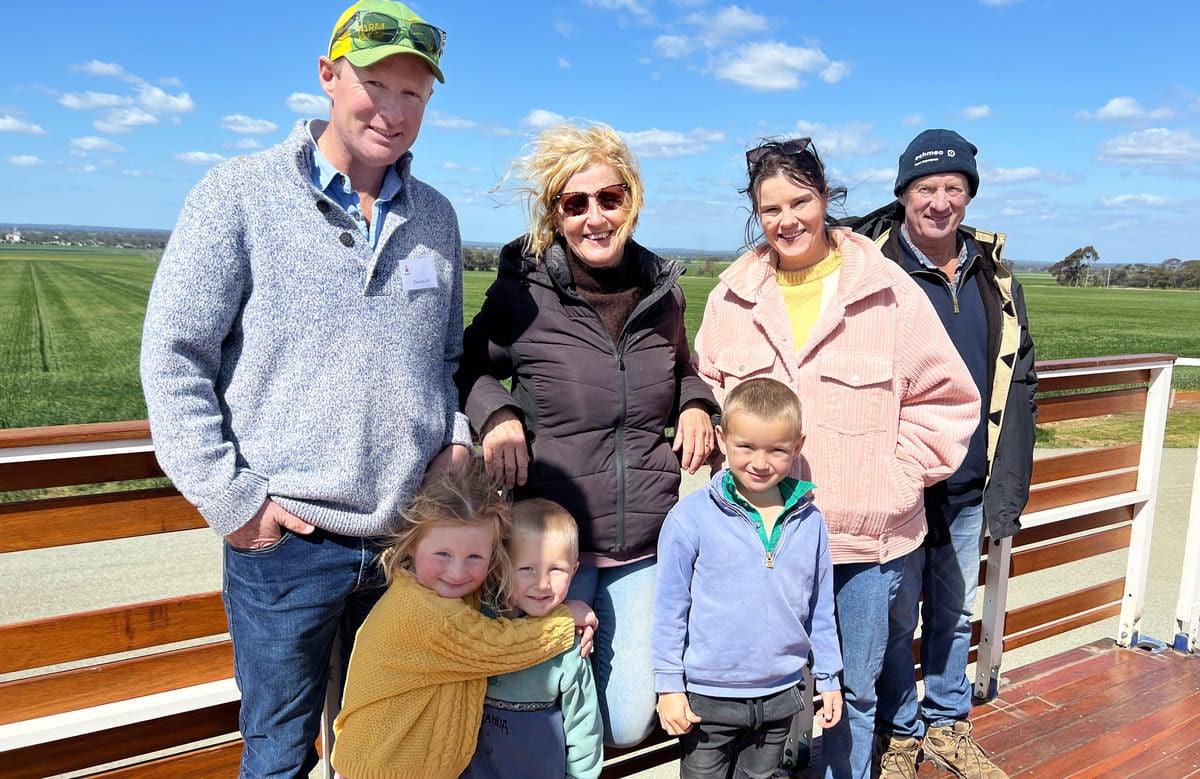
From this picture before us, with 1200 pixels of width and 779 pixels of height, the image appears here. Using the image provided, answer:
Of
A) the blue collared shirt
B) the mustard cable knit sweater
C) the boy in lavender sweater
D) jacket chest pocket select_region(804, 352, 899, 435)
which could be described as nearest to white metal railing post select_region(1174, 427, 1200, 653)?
jacket chest pocket select_region(804, 352, 899, 435)

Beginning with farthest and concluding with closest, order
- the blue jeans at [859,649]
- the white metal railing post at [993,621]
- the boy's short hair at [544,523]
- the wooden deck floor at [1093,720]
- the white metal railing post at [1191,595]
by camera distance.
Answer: the white metal railing post at [1191,595]
the white metal railing post at [993,621]
the wooden deck floor at [1093,720]
the blue jeans at [859,649]
the boy's short hair at [544,523]

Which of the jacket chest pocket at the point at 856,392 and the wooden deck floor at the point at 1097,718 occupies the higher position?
the jacket chest pocket at the point at 856,392

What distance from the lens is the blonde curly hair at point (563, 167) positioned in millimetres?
2166

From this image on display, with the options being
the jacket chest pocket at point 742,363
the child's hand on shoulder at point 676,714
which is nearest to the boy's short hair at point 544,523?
the child's hand on shoulder at point 676,714

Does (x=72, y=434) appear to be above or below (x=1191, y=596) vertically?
above

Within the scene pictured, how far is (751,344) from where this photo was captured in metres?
2.39

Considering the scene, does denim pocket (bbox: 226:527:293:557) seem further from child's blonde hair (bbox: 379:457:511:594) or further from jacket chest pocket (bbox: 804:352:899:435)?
jacket chest pocket (bbox: 804:352:899:435)

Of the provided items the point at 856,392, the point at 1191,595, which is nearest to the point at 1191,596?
the point at 1191,595

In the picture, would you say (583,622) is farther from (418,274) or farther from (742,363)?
(418,274)

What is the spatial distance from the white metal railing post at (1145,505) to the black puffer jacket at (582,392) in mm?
2650

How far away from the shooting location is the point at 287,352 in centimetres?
168

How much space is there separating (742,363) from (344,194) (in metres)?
1.19

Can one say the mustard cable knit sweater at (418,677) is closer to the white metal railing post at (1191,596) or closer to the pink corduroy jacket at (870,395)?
A: the pink corduroy jacket at (870,395)

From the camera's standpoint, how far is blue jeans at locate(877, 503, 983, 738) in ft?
8.99
